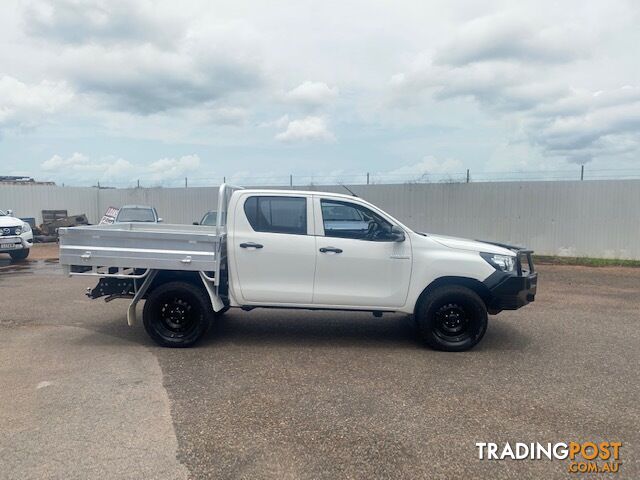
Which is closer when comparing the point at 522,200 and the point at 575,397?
the point at 575,397

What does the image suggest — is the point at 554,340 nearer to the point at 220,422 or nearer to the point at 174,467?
the point at 220,422

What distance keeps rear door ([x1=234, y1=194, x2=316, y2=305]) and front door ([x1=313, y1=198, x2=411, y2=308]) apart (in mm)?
159

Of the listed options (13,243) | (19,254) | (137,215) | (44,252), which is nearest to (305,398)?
(13,243)

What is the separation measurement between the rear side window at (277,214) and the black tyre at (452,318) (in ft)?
5.77

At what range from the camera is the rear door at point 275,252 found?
19.1 feet

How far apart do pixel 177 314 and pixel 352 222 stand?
243 centimetres

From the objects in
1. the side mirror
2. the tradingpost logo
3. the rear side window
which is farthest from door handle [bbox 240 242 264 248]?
the tradingpost logo

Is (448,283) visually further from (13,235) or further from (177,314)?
(13,235)

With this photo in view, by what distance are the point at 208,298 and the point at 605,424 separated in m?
4.26

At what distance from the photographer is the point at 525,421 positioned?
13.1ft

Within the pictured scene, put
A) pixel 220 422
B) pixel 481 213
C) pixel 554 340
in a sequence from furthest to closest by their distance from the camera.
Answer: pixel 481 213, pixel 554 340, pixel 220 422

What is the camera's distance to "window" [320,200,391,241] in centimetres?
586

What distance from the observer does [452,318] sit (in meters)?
5.82

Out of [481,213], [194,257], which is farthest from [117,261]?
[481,213]
